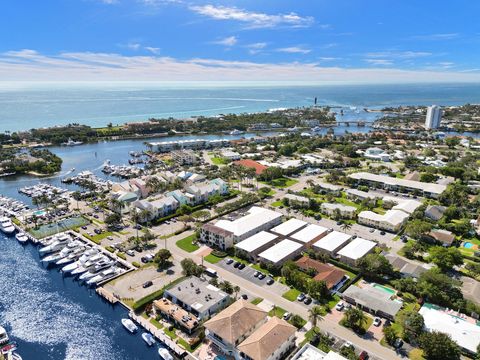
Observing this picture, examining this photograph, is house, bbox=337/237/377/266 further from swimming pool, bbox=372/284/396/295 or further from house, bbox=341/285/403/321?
house, bbox=341/285/403/321

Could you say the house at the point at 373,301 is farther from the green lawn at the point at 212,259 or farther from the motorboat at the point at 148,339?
the motorboat at the point at 148,339

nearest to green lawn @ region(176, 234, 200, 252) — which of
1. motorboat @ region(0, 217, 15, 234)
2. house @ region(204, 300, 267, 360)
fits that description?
house @ region(204, 300, 267, 360)

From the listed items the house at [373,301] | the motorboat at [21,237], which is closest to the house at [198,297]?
the house at [373,301]

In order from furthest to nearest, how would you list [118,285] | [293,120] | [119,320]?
[293,120], [118,285], [119,320]

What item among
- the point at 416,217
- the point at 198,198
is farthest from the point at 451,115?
the point at 198,198

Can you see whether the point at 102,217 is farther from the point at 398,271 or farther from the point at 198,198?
the point at 398,271

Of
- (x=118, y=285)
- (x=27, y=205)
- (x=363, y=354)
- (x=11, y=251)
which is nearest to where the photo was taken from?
(x=363, y=354)
